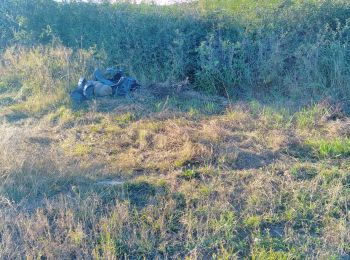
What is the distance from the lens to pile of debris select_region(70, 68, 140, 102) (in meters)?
7.14

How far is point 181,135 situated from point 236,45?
2.58 meters

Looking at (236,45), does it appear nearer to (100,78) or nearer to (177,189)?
(100,78)

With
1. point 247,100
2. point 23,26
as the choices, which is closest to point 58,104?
→ point 247,100

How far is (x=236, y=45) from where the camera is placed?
7.25 metres

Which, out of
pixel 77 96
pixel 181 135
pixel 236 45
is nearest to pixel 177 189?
pixel 181 135

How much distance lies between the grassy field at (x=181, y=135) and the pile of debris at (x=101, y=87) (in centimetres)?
19

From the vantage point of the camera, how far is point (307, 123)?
227 inches

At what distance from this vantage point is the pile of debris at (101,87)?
7137 millimetres

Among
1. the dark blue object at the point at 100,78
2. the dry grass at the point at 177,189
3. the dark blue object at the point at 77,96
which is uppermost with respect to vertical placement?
the dark blue object at the point at 100,78

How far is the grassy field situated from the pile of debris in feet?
0.61

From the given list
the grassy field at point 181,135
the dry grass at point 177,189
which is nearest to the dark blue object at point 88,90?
the grassy field at point 181,135

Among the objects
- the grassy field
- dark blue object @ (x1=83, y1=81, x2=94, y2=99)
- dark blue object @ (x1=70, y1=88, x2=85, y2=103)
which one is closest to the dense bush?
the grassy field

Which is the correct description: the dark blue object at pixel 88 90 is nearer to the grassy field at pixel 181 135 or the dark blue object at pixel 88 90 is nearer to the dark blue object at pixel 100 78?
the grassy field at pixel 181 135

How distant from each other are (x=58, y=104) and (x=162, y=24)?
2500 mm
